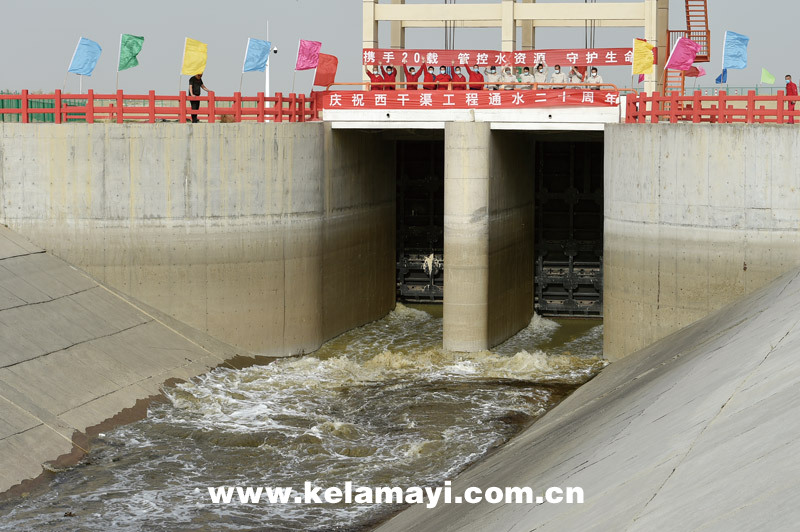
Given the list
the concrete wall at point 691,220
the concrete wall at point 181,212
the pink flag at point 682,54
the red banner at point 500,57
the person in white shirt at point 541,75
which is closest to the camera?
the concrete wall at point 691,220

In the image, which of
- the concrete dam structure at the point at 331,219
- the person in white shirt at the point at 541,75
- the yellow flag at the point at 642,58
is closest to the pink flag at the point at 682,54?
the yellow flag at the point at 642,58

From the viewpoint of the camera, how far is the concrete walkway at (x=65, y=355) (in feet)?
61.0

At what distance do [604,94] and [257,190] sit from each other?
924 cm

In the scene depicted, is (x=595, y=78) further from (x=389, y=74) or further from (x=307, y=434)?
(x=307, y=434)

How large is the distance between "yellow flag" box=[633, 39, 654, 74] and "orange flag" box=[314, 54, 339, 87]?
848 centimetres

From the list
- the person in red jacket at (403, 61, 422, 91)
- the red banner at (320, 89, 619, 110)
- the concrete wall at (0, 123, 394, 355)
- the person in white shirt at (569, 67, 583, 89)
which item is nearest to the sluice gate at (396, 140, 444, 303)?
the person in red jacket at (403, 61, 422, 91)

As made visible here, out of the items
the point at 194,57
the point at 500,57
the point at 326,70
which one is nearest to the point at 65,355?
the point at 194,57

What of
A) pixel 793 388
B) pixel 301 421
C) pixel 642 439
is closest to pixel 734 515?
pixel 793 388

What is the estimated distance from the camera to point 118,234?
25297 millimetres

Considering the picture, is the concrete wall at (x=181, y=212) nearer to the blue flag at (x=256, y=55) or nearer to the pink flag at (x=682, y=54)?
the blue flag at (x=256, y=55)

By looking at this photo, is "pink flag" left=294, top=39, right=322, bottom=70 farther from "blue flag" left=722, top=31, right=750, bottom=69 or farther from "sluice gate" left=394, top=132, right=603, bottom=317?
"blue flag" left=722, top=31, right=750, bottom=69

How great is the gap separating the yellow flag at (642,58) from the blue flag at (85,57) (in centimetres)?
1484

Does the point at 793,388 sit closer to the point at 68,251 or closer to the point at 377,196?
the point at 68,251

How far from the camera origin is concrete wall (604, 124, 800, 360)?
22.5m
